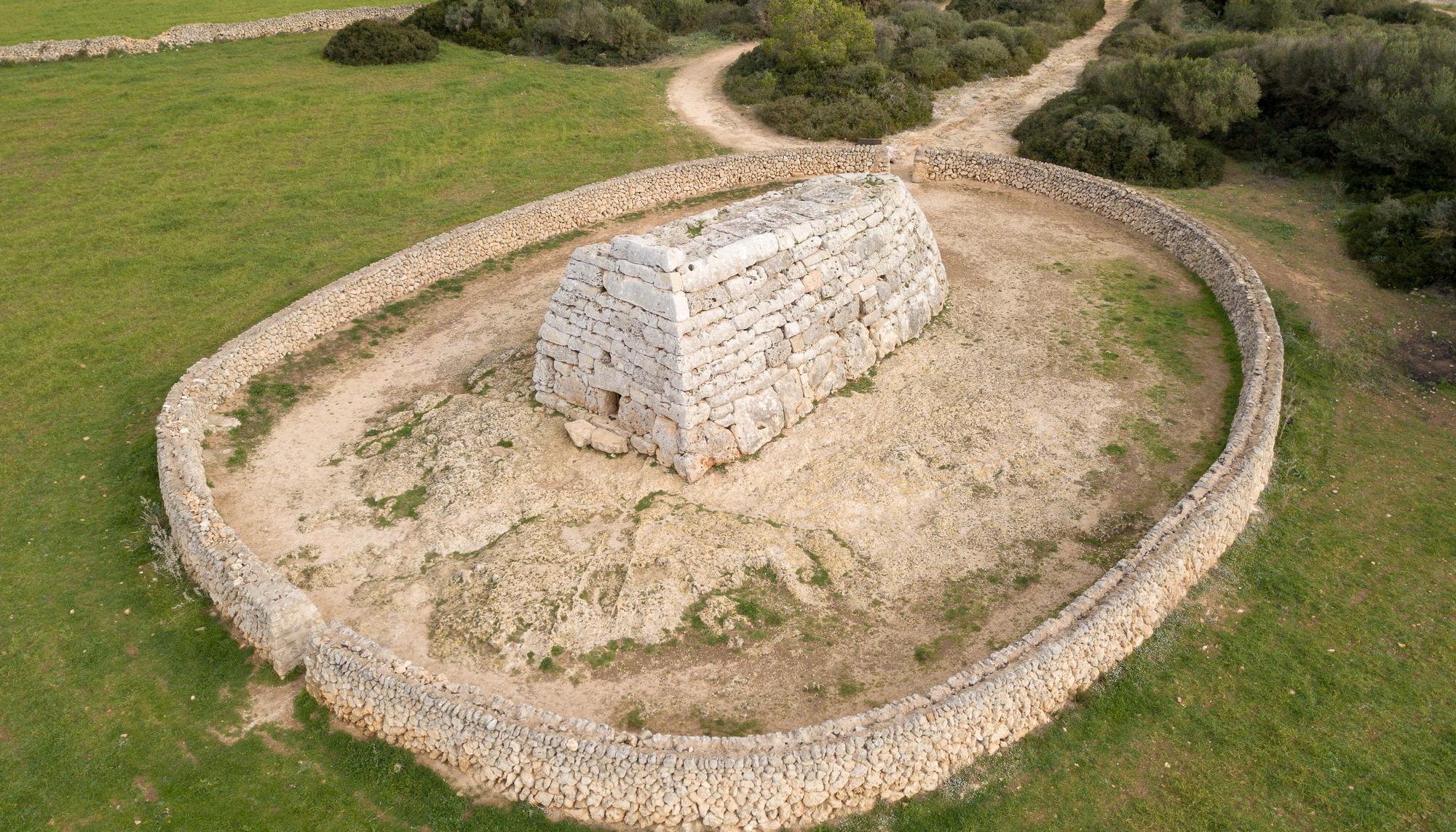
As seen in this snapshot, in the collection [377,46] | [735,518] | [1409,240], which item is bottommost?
[735,518]

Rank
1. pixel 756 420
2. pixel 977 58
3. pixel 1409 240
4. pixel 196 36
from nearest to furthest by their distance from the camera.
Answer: pixel 756 420 → pixel 1409 240 → pixel 977 58 → pixel 196 36

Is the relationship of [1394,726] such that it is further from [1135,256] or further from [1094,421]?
[1135,256]

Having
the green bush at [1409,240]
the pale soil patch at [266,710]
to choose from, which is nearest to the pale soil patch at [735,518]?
the pale soil patch at [266,710]

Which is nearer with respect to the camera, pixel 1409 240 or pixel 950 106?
pixel 1409 240

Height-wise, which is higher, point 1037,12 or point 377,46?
point 1037,12

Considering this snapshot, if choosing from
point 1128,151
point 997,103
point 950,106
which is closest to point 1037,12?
point 997,103

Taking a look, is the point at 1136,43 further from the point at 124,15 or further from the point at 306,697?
the point at 124,15
